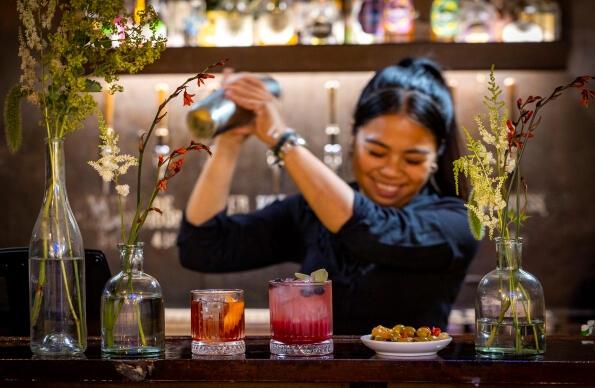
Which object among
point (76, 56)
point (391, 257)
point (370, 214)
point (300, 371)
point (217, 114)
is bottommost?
point (300, 371)

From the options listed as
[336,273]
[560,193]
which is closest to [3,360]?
[336,273]

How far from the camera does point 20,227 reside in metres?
3.93

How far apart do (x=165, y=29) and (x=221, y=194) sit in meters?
0.66

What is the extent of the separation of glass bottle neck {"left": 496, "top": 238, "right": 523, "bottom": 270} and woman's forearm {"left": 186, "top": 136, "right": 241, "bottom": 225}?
202cm

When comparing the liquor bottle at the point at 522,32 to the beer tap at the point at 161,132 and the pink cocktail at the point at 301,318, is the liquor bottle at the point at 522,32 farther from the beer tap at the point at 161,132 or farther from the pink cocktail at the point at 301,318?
the pink cocktail at the point at 301,318

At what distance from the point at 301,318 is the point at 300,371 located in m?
0.11

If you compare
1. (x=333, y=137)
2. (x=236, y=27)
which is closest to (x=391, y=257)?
(x=333, y=137)

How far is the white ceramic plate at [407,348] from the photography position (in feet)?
4.85

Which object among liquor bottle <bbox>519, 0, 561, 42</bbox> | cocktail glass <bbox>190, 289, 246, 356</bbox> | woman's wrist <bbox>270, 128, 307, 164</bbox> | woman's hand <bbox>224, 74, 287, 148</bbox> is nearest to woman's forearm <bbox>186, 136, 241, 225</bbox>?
woman's hand <bbox>224, 74, 287, 148</bbox>

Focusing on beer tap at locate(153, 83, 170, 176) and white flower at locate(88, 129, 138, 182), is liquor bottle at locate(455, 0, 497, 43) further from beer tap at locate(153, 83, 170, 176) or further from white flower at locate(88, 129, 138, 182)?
white flower at locate(88, 129, 138, 182)

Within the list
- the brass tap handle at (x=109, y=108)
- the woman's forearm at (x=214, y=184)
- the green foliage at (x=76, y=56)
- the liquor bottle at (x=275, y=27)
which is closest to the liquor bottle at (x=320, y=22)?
the liquor bottle at (x=275, y=27)

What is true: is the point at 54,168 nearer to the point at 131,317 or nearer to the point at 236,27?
the point at 131,317

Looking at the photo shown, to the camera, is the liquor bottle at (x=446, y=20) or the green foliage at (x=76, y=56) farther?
the liquor bottle at (x=446, y=20)

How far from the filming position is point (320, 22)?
3.58 m
